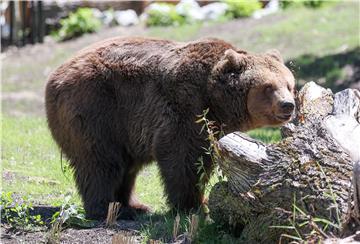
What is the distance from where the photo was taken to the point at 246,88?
24.9ft

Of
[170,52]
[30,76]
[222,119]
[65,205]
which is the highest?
[170,52]

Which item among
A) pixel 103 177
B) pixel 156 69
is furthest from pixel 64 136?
pixel 156 69

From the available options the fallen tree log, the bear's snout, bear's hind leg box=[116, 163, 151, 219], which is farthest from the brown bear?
the fallen tree log

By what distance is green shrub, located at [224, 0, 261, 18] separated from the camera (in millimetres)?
22266

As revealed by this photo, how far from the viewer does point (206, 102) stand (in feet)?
25.0

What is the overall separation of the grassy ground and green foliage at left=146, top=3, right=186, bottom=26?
1.52ft

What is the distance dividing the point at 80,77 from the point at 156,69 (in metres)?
0.79

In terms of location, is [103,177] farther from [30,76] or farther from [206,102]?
[30,76]

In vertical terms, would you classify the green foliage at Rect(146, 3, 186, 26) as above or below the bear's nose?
below

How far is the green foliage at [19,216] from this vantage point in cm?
711

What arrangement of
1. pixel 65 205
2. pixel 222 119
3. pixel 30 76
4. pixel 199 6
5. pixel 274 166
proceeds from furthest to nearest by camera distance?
pixel 199 6 < pixel 30 76 < pixel 222 119 < pixel 65 205 < pixel 274 166

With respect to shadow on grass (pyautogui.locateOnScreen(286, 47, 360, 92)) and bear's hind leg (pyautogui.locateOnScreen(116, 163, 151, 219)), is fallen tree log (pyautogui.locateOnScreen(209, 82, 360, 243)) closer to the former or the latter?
bear's hind leg (pyautogui.locateOnScreen(116, 163, 151, 219))

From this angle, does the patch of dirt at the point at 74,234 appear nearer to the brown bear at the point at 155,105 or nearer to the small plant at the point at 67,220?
the small plant at the point at 67,220

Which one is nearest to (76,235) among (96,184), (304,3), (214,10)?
(96,184)
